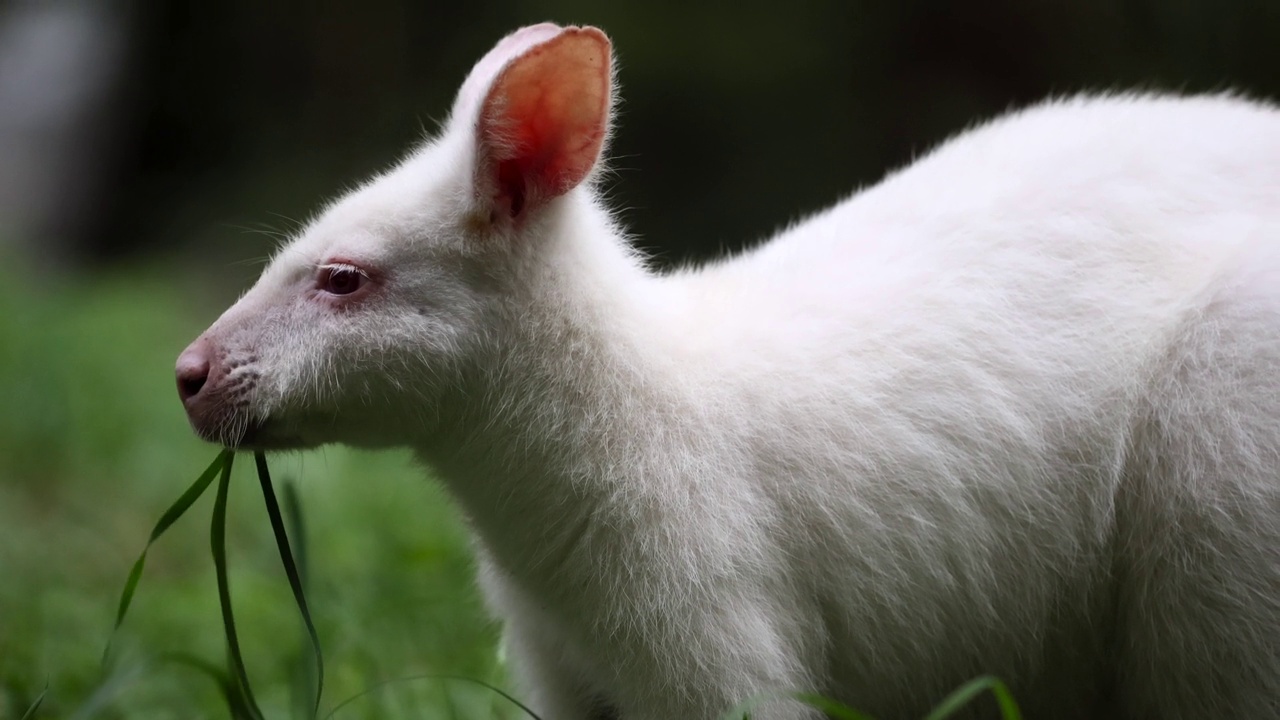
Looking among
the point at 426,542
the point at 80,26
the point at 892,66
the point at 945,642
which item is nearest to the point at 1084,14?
the point at 892,66

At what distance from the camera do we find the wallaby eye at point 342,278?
307cm

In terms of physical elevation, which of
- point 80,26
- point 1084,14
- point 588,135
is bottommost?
point 80,26

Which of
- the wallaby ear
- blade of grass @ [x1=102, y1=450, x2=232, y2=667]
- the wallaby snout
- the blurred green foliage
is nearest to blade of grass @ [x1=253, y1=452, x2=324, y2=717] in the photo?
blade of grass @ [x1=102, y1=450, x2=232, y2=667]

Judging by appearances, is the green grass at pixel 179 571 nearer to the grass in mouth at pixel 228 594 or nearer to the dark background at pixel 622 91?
the grass in mouth at pixel 228 594

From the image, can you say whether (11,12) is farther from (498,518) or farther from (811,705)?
(811,705)

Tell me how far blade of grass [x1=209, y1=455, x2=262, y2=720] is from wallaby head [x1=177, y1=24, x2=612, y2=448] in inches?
7.2

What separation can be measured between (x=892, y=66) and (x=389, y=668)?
6153 millimetres

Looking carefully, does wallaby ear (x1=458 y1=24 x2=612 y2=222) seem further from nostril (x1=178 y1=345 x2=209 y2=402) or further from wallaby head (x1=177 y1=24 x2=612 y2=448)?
nostril (x1=178 y1=345 x2=209 y2=402)

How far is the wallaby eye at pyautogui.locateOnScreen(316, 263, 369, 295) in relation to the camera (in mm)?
3070

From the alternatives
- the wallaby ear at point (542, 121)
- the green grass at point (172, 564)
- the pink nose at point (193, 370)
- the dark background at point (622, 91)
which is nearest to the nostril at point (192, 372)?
the pink nose at point (193, 370)

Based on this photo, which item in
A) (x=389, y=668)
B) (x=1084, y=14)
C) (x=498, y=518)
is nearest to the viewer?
(x=498, y=518)

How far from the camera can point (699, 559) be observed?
9.75 ft

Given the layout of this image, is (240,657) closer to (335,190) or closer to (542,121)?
(542,121)

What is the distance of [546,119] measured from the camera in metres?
3.04
